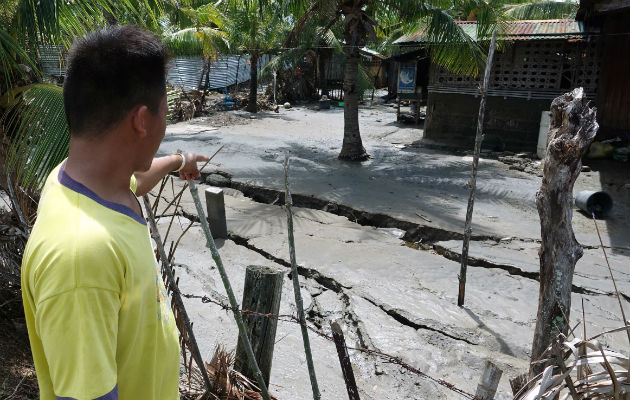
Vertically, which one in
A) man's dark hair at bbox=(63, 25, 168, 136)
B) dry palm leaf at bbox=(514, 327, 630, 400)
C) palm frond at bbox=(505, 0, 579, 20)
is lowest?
dry palm leaf at bbox=(514, 327, 630, 400)

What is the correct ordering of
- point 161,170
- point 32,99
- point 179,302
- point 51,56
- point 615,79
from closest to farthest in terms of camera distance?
point 161,170, point 179,302, point 32,99, point 51,56, point 615,79

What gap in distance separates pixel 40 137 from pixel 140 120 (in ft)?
6.67

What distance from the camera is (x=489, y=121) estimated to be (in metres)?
11.9

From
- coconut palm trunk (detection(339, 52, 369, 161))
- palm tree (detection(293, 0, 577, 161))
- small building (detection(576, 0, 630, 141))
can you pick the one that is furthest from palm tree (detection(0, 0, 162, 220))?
small building (detection(576, 0, 630, 141))

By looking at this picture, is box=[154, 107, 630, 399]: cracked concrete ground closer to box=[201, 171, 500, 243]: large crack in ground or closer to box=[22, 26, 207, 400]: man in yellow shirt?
box=[201, 171, 500, 243]: large crack in ground

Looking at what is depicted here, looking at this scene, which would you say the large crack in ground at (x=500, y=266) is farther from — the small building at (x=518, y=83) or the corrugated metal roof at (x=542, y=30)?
the small building at (x=518, y=83)

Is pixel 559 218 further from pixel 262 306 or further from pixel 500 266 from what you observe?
pixel 500 266

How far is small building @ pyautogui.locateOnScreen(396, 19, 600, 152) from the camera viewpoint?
10.5m

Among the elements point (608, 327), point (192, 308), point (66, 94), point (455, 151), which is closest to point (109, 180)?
point (66, 94)

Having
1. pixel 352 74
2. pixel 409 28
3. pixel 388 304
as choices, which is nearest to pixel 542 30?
pixel 409 28

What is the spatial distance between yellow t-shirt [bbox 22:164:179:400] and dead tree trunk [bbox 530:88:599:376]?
1.64 meters

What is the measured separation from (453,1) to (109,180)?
30.0 ft

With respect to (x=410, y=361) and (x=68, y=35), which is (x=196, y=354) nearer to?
(x=410, y=361)

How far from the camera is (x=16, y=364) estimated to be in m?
2.69
